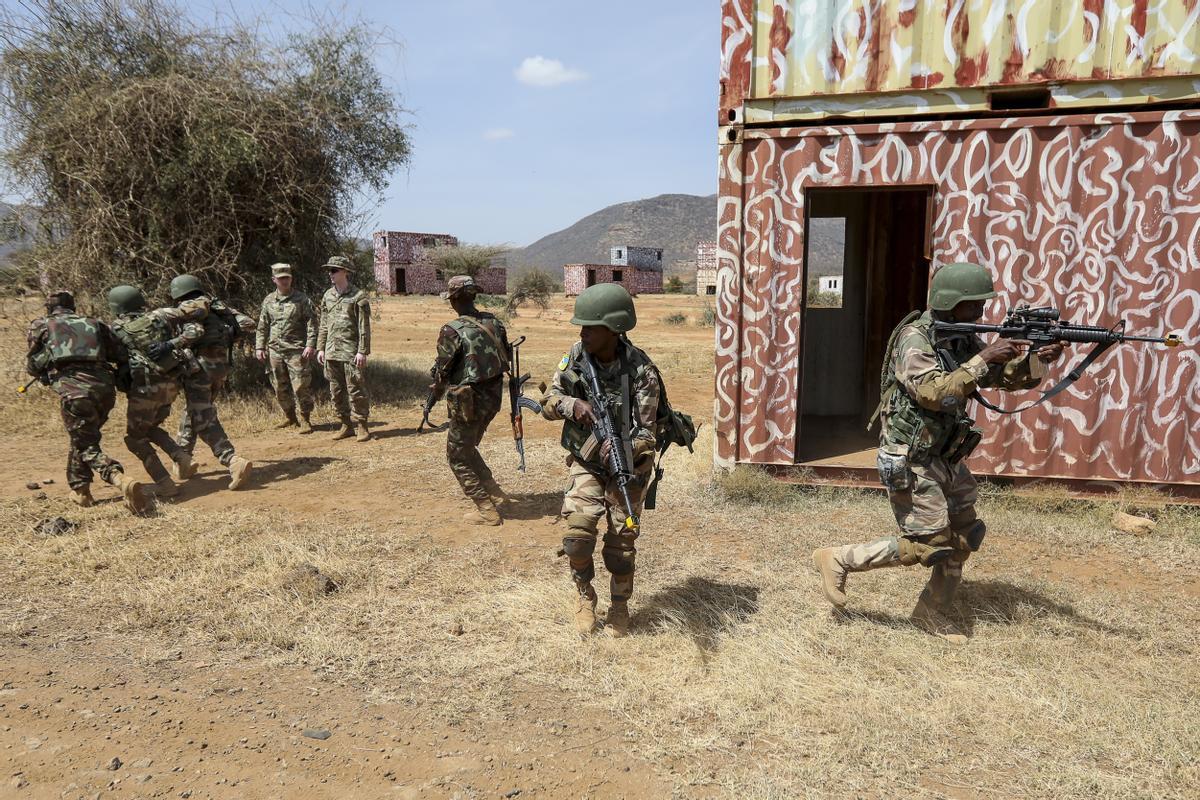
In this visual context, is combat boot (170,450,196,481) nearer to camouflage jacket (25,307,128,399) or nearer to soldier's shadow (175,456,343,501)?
soldier's shadow (175,456,343,501)

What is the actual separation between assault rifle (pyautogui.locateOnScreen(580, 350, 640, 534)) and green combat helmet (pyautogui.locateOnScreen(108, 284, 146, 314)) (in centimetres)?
451

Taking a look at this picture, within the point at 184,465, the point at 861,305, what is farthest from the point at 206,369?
the point at 861,305

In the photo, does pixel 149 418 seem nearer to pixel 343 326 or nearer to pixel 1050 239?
pixel 343 326

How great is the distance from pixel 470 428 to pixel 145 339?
9.61 feet

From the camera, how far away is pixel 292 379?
343 inches

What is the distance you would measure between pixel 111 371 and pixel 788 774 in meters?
5.86

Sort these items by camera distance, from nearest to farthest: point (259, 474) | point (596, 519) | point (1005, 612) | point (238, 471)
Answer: point (596, 519) → point (1005, 612) → point (238, 471) → point (259, 474)

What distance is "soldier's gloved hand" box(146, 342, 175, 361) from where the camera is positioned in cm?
616

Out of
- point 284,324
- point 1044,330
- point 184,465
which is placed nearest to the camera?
point 1044,330

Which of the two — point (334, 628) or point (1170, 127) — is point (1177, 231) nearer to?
point (1170, 127)

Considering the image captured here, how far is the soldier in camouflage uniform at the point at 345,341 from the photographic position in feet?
26.8

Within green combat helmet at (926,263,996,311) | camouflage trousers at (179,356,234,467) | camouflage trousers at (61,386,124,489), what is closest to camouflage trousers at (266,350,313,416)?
camouflage trousers at (179,356,234,467)

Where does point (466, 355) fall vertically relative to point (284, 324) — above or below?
below

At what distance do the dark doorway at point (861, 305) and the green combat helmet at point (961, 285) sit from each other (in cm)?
506
